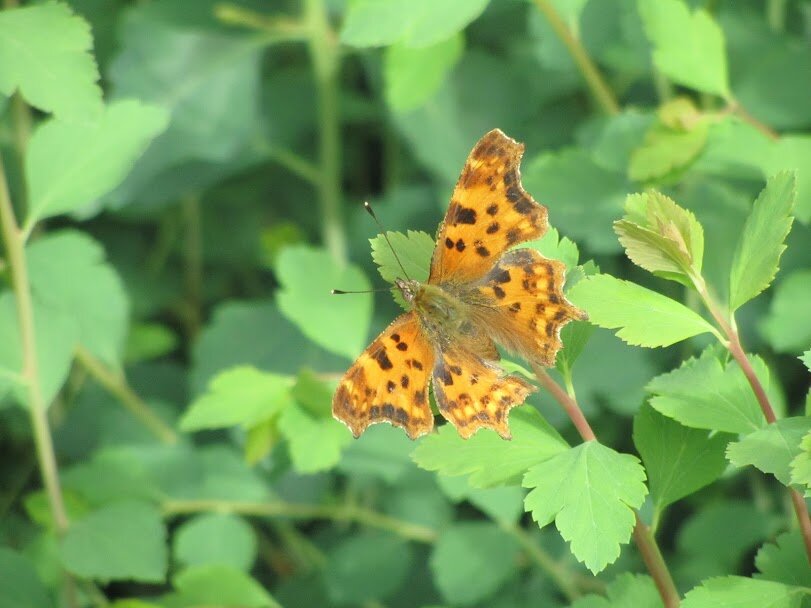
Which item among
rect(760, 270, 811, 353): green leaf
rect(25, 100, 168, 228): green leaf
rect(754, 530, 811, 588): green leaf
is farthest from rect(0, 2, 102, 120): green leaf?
rect(760, 270, 811, 353): green leaf

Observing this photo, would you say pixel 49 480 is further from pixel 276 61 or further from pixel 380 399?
pixel 276 61

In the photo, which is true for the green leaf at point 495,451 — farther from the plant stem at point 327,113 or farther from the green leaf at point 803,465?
the plant stem at point 327,113

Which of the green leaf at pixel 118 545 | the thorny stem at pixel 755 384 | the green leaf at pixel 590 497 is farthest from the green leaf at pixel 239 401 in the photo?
the thorny stem at pixel 755 384

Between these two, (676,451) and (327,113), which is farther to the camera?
(327,113)

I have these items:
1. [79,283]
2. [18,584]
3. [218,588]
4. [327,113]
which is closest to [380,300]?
[327,113]

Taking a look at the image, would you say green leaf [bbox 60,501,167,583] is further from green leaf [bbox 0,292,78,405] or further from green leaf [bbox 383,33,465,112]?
green leaf [bbox 383,33,465,112]

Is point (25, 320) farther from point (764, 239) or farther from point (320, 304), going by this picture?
point (764, 239)

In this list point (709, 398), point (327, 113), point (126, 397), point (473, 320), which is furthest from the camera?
point (327, 113)

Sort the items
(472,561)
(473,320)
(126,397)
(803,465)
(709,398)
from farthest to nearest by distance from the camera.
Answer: (126,397)
(472,561)
(473,320)
(709,398)
(803,465)
